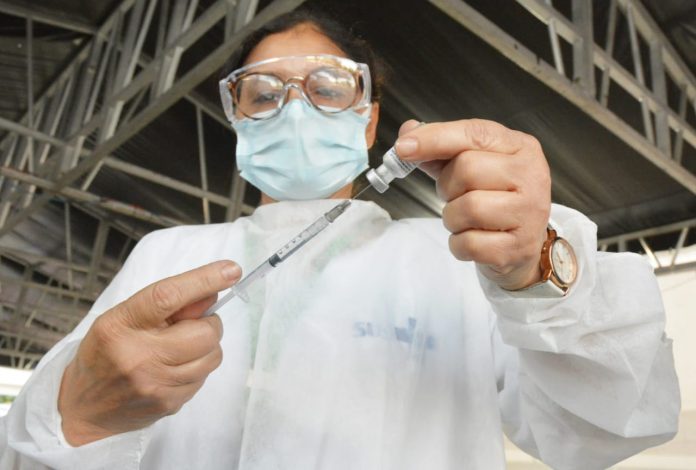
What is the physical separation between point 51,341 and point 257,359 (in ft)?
37.4

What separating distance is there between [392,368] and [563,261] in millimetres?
306

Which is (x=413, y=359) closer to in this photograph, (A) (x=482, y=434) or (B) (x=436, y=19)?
(A) (x=482, y=434)

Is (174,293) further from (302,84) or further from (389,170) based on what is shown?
(302,84)

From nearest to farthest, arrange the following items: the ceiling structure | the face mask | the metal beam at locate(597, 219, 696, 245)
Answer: the face mask → the ceiling structure → the metal beam at locate(597, 219, 696, 245)

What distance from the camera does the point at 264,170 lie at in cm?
107

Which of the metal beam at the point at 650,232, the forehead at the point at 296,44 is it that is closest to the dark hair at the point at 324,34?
the forehead at the point at 296,44

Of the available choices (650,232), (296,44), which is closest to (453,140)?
(296,44)

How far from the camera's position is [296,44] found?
112 cm

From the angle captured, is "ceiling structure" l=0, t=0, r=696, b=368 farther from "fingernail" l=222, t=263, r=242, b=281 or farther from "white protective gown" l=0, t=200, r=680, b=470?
"fingernail" l=222, t=263, r=242, b=281

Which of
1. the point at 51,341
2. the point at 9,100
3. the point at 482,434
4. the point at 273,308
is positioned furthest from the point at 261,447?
the point at 51,341

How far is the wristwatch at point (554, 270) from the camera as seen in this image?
1.97 feet

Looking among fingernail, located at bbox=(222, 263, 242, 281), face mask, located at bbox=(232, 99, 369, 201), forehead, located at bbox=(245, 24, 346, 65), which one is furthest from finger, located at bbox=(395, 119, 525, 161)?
forehead, located at bbox=(245, 24, 346, 65)

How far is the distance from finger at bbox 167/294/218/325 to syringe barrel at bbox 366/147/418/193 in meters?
0.23

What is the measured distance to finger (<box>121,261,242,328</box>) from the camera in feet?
1.94
